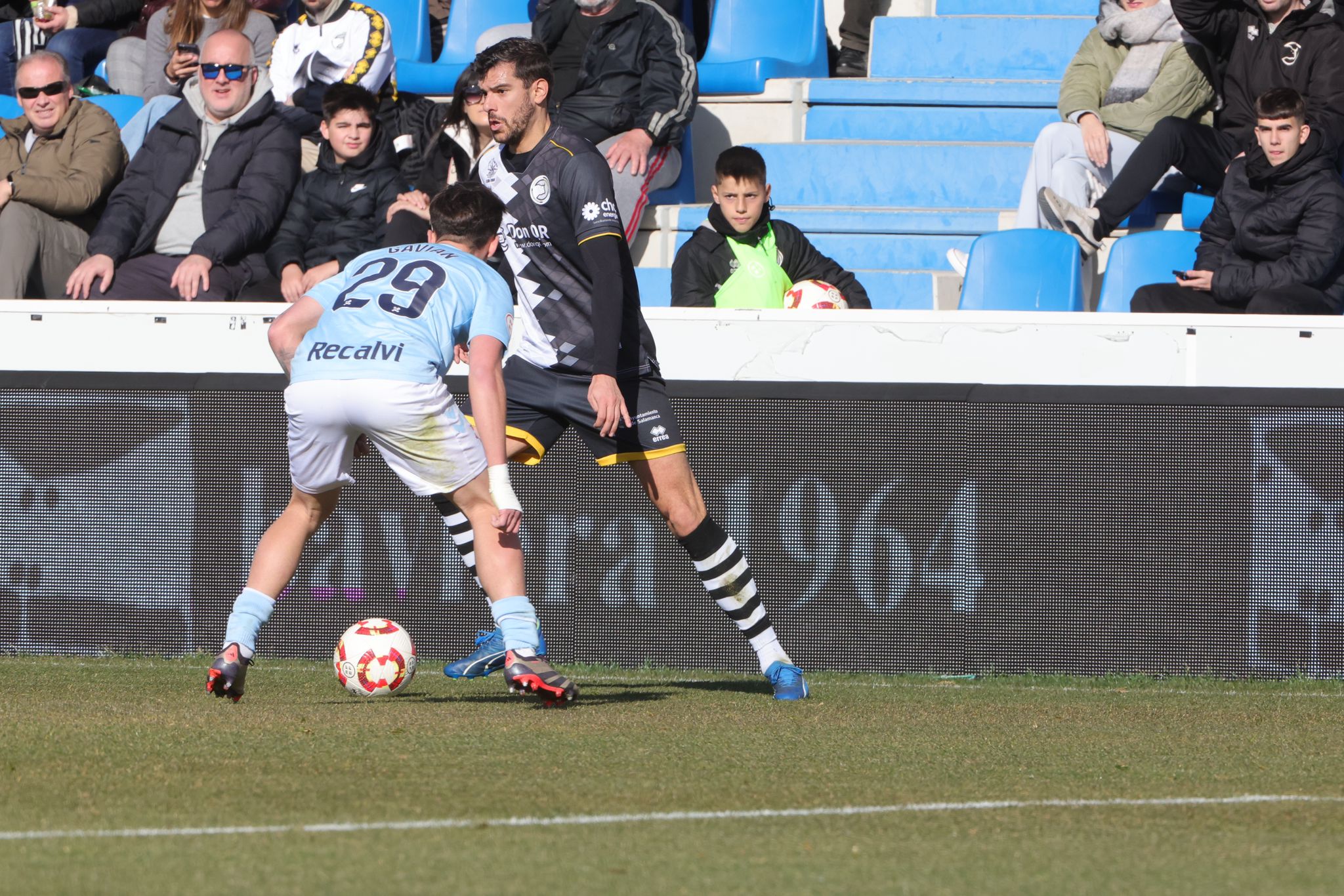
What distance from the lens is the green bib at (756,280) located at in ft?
31.2

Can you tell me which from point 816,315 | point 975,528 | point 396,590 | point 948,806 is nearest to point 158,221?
point 396,590

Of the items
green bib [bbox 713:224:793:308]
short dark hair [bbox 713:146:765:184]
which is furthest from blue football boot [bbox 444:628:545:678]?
short dark hair [bbox 713:146:765:184]

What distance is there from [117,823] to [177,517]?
4.39 metres

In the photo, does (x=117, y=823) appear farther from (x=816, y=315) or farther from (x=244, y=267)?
(x=244, y=267)

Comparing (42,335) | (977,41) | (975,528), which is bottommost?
(975,528)

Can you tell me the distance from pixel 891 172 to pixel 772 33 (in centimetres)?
178

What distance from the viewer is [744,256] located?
9648 mm

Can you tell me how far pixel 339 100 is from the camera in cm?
1036

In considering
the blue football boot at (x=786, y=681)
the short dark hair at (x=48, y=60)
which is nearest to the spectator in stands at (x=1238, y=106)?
the blue football boot at (x=786, y=681)

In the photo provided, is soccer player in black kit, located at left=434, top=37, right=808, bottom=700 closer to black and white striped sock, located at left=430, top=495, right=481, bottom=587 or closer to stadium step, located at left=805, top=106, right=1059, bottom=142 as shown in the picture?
black and white striped sock, located at left=430, top=495, right=481, bottom=587

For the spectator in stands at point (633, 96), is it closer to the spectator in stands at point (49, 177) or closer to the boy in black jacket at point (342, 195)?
the boy in black jacket at point (342, 195)

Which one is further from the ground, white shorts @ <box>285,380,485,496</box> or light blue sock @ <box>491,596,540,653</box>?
white shorts @ <box>285,380,485,496</box>

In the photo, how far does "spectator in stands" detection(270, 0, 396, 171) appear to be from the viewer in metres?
11.3

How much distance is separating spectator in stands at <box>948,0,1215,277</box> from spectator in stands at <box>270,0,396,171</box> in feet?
12.3
